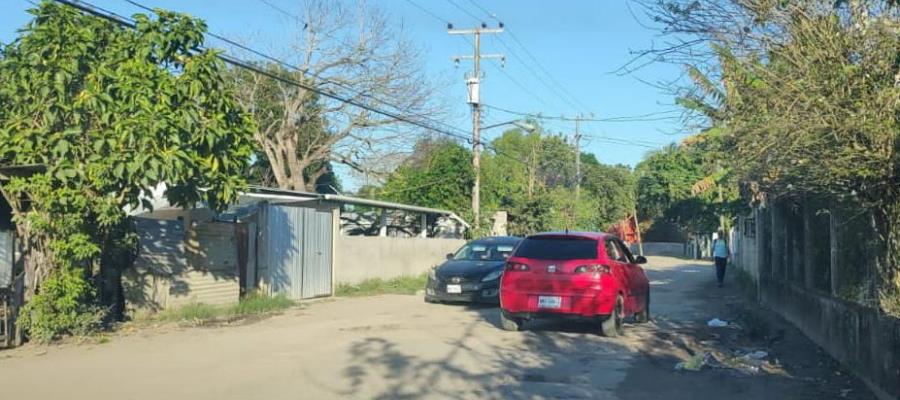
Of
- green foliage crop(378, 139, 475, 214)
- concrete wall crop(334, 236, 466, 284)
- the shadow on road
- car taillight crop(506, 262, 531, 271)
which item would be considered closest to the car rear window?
car taillight crop(506, 262, 531, 271)

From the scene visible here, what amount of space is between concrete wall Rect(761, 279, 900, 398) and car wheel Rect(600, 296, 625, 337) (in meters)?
2.69

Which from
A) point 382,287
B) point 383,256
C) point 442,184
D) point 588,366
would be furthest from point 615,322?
point 442,184

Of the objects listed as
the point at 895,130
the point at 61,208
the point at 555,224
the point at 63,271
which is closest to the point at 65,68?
the point at 61,208

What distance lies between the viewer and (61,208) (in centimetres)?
1141

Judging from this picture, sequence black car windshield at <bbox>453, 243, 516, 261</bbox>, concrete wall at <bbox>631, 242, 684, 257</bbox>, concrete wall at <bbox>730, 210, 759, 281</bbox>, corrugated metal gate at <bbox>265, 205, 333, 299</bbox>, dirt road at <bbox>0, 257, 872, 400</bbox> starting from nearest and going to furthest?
dirt road at <bbox>0, 257, 872, 400</bbox>
corrugated metal gate at <bbox>265, 205, 333, 299</bbox>
black car windshield at <bbox>453, 243, 516, 261</bbox>
concrete wall at <bbox>730, 210, 759, 281</bbox>
concrete wall at <bbox>631, 242, 684, 257</bbox>

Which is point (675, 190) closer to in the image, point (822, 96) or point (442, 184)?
point (442, 184)

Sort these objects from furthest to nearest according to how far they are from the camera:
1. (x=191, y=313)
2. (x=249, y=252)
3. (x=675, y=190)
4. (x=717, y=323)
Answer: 1. (x=675, y=190)
2. (x=249, y=252)
3. (x=717, y=323)
4. (x=191, y=313)

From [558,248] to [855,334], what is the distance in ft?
15.3

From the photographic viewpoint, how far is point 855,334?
31.5 feet

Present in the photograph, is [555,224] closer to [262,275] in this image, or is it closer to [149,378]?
[262,275]

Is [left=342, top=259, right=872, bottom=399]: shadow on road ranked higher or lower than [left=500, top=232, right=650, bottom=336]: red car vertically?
lower

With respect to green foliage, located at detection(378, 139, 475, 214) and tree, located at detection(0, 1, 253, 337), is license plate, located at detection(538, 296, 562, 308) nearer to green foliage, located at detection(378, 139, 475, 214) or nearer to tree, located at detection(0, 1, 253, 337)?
tree, located at detection(0, 1, 253, 337)

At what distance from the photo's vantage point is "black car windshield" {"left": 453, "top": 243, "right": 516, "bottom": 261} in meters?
19.3

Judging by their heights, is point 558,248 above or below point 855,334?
above
